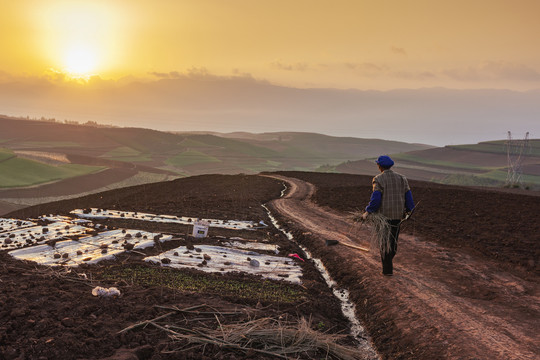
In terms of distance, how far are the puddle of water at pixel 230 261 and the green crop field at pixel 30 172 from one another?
67.3m

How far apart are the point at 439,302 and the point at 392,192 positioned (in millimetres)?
2707

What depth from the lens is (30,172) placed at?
256 ft

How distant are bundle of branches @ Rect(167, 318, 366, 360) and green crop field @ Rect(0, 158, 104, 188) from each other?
72827 mm

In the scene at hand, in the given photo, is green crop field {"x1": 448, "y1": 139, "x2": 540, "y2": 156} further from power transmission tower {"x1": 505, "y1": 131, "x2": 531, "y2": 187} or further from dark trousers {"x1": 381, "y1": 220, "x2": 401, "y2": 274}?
dark trousers {"x1": 381, "y1": 220, "x2": 401, "y2": 274}

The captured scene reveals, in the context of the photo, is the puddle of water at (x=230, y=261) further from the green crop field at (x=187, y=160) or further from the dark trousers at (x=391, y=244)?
the green crop field at (x=187, y=160)

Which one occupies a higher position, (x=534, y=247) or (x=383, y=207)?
(x=383, y=207)

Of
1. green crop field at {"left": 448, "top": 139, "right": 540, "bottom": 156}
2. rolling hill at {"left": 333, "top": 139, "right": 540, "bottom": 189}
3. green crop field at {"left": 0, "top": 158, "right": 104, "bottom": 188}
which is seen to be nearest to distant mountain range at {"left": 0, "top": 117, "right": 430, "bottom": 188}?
green crop field at {"left": 0, "top": 158, "right": 104, "bottom": 188}

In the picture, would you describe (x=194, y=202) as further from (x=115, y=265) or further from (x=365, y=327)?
(x=365, y=327)

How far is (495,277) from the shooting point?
1056cm

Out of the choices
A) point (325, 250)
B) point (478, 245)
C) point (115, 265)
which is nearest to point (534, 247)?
point (478, 245)

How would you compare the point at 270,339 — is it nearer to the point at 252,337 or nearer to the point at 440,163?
the point at 252,337

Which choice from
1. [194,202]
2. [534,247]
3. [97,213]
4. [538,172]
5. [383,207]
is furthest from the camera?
[538,172]

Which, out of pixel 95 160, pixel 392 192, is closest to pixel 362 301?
pixel 392 192

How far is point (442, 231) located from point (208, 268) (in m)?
10.5
